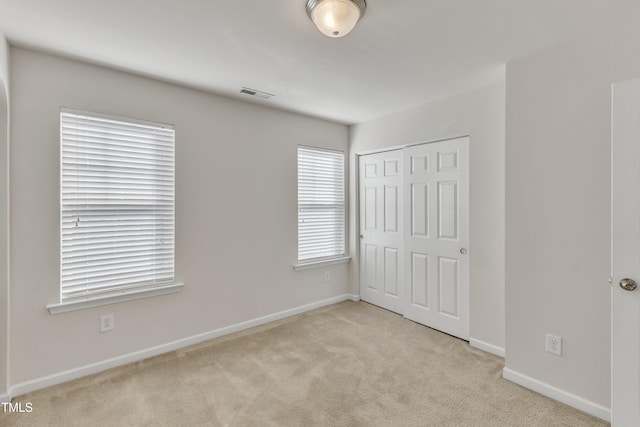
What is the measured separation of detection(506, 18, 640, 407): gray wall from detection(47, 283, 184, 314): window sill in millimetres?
2817

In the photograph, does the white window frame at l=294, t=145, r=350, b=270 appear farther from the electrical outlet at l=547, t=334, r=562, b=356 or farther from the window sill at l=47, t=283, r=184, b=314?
the electrical outlet at l=547, t=334, r=562, b=356

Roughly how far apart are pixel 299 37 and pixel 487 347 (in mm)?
2977

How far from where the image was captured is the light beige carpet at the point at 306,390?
1920 mm

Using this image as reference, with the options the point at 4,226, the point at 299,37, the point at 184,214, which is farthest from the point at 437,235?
the point at 4,226

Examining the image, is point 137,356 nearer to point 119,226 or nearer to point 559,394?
point 119,226

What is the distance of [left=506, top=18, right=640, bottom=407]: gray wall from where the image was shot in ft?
6.29

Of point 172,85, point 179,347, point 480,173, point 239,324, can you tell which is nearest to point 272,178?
point 172,85

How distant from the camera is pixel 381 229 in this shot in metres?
3.95

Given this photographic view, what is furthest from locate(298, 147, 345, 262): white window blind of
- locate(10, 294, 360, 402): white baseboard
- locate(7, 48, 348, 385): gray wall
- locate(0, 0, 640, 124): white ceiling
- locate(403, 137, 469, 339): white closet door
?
locate(0, 0, 640, 124): white ceiling

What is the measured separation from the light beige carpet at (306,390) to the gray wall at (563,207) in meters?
0.35

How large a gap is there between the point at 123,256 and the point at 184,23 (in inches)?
72.4

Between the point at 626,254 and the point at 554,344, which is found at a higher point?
the point at 626,254

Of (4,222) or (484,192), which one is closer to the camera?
(4,222)

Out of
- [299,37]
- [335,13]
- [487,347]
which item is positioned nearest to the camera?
[335,13]
